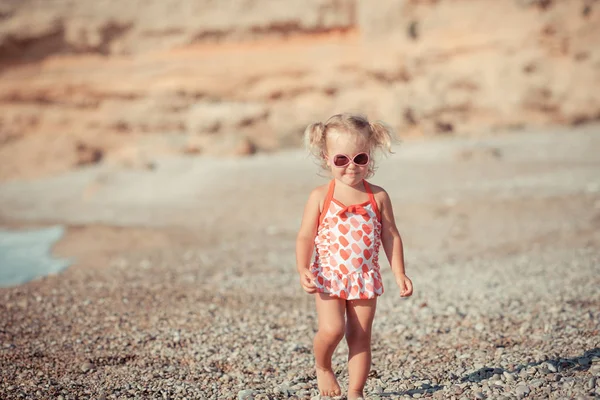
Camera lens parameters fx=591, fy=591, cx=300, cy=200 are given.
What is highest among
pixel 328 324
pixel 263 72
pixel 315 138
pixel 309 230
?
pixel 263 72

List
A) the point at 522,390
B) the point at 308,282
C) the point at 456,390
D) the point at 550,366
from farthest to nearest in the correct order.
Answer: the point at 550,366 < the point at 456,390 < the point at 522,390 < the point at 308,282

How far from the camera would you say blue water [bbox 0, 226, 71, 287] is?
7473mm

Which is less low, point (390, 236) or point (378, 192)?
point (378, 192)

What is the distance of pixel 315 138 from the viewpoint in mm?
3135

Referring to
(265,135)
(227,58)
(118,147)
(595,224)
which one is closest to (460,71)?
(265,135)

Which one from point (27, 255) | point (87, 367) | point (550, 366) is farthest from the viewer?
point (27, 255)

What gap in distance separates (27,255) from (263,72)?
492 inches

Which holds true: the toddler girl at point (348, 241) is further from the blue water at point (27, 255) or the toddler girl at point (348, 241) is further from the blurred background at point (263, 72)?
the blurred background at point (263, 72)

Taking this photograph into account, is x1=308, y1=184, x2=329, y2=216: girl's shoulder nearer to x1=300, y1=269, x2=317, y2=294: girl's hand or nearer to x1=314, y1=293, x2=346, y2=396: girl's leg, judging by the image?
x1=300, y1=269, x2=317, y2=294: girl's hand

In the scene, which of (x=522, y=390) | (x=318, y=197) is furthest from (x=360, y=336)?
(x=522, y=390)

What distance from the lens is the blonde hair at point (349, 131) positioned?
121 inches

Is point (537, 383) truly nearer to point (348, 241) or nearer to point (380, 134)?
point (348, 241)

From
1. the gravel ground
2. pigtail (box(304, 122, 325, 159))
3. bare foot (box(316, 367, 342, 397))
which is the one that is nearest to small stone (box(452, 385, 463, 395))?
the gravel ground

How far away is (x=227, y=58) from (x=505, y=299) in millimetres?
16954
